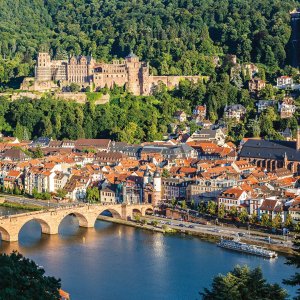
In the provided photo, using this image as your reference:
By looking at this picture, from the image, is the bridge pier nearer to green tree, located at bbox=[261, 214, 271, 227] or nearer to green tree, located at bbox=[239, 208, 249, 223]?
green tree, located at bbox=[239, 208, 249, 223]

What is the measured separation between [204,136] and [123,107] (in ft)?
19.4

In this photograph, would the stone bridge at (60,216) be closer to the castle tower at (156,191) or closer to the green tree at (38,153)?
the castle tower at (156,191)

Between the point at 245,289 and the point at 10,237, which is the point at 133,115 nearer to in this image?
the point at 10,237

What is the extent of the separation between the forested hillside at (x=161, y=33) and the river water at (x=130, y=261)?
2335cm

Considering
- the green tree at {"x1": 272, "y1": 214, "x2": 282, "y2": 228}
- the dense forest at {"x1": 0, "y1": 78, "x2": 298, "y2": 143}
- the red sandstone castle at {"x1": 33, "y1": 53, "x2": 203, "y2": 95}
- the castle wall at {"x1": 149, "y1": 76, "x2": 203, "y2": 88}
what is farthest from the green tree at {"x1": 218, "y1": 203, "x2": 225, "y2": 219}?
the castle wall at {"x1": 149, "y1": 76, "x2": 203, "y2": 88}

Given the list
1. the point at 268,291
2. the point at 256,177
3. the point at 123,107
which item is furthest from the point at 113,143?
the point at 268,291

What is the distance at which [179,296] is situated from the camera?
709 inches

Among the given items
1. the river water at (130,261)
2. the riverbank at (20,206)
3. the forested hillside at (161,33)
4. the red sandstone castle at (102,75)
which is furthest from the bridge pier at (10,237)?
the forested hillside at (161,33)

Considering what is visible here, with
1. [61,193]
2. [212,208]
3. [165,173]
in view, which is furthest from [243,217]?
[61,193]

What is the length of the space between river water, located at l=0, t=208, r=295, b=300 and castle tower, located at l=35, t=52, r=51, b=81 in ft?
69.0

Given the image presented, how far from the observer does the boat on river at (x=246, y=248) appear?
2144 cm

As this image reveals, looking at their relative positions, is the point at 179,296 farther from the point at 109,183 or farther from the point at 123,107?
the point at 123,107

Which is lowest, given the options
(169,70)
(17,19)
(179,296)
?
(179,296)

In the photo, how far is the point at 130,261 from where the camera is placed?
2106cm
